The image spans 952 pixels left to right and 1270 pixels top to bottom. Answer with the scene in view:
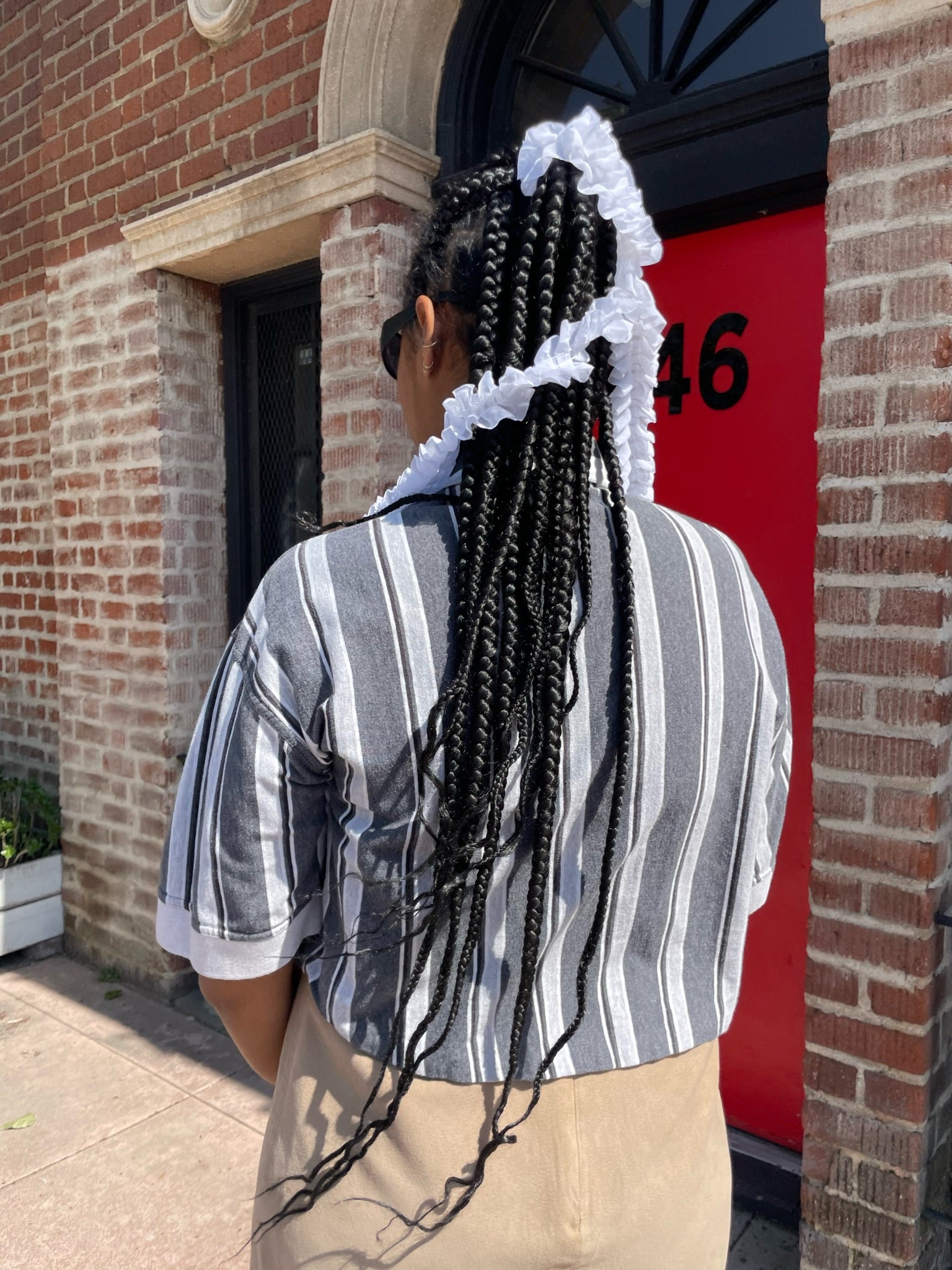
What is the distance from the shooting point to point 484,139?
306 cm

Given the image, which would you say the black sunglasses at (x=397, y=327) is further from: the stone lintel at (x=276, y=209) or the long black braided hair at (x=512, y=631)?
the stone lintel at (x=276, y=209)

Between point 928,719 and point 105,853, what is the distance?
3290 millimetres

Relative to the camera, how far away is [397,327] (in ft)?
3.91

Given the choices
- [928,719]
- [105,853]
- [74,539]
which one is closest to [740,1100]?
[928,719]

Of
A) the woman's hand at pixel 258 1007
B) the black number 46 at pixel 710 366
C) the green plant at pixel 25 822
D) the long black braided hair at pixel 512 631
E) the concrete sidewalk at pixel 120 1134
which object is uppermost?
the black number 46 at pixel 710 366

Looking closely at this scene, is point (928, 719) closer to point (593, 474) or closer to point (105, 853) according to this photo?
point (593, 474)

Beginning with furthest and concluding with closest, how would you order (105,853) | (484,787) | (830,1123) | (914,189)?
(105,853) → (830,1123) → (914,189) → (484,787)

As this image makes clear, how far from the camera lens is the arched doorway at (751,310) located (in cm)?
239

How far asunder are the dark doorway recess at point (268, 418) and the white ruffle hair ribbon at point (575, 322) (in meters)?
2.45

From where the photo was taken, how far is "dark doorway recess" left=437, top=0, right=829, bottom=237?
2.34 meters

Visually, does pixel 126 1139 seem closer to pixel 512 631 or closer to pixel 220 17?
pixel 512 631

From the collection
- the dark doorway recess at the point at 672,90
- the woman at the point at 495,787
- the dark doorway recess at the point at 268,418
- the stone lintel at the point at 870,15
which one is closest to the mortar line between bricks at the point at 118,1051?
the dark doorway recess at the point at 268,418

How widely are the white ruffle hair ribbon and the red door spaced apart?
1.44 metres

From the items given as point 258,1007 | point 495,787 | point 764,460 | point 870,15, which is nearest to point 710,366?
point 764,460
